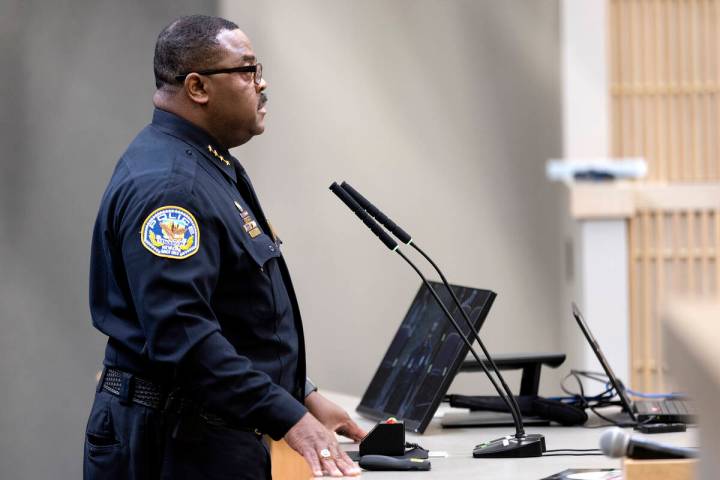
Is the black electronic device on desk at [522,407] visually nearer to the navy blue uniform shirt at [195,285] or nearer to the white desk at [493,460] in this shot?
the white desk at [493,460]

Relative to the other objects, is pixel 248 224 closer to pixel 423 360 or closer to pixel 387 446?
pixel 387 446

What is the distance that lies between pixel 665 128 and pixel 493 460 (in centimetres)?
255

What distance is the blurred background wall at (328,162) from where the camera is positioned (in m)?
3.77

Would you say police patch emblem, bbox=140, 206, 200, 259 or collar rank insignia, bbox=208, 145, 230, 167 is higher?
collar rank insignia, bbox=208, 145, 230, 167

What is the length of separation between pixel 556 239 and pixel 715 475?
409 centimetres

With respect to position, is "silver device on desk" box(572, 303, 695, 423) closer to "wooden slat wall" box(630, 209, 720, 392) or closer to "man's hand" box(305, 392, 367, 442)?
"man's hand" box(305, 392, 367, 442)

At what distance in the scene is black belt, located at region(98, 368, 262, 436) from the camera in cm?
187

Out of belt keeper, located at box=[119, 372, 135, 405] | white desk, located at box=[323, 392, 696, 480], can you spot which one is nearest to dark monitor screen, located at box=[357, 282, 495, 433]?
white desk, located at box=[323, 392, 696, 480]

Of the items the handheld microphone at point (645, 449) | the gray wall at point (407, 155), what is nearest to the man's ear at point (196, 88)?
the handheld microphone at point (645, 449)

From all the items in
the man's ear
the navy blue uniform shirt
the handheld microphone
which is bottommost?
the handheld microphone

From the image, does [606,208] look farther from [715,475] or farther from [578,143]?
[715,475]

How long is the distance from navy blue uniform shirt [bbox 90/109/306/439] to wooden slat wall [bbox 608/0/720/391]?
2372 mm

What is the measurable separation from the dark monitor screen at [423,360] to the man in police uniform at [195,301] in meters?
0.27

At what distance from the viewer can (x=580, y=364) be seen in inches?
165
